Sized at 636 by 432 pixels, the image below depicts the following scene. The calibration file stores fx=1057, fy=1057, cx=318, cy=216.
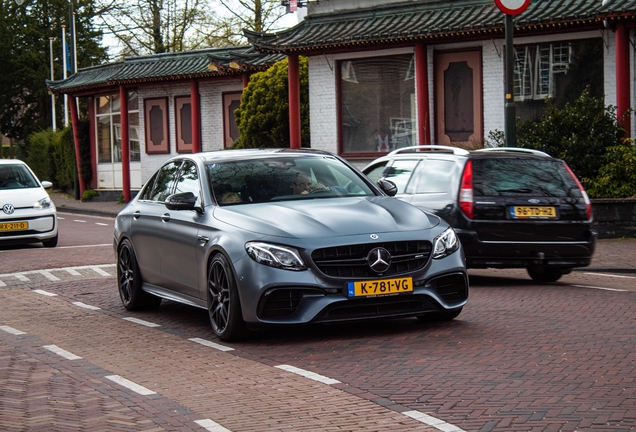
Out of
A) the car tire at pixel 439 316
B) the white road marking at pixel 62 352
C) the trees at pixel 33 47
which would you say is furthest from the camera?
the trees at pixel 33 47

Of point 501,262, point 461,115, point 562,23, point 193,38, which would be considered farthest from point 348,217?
point 193,38

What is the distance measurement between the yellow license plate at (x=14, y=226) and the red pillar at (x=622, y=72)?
11518mm

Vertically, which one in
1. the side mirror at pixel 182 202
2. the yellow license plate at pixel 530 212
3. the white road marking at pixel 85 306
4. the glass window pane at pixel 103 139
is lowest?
the white road marking at pixel 85 306

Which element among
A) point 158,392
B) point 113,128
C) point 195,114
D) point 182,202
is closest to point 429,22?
point 195,114

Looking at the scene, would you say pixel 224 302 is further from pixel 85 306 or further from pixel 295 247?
pixel 85 306

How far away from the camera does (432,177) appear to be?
12.8m

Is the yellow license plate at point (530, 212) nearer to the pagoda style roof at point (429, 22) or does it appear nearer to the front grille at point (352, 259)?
the front grille at point (352, 259)

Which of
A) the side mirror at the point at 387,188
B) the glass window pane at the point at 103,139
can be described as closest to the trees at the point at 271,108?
the glass window pane at the point at 103,139

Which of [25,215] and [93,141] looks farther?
[93,141]

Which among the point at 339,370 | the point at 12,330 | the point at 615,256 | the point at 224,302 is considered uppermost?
the point at 224,302

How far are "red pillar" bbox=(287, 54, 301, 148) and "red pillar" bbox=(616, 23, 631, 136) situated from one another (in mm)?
8879

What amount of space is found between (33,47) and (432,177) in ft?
162

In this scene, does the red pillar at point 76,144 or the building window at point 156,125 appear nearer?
the building window at point 156,125

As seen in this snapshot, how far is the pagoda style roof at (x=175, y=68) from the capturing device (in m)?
32.1
